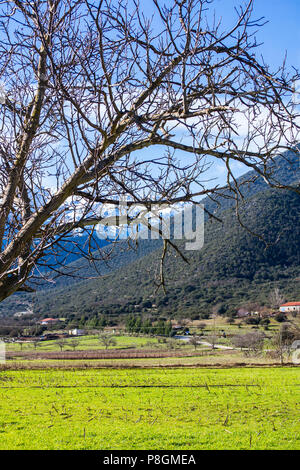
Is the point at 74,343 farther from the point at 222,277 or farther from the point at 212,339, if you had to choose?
the point at 222,277

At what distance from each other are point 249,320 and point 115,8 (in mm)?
47447

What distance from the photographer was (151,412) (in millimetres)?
12219

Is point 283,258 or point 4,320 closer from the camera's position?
point 4,320

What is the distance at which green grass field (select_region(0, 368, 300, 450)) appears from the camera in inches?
331

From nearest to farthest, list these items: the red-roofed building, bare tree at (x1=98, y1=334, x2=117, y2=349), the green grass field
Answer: the green grass field, bare tree at (x1=98, y1=334, x2=117, y2=349), the red-roofed building

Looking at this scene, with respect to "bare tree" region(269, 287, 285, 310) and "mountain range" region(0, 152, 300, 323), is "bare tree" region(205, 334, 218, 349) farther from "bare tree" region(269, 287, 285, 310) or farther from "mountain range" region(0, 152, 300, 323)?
"bare tree" region(269, 287, 285, 310)

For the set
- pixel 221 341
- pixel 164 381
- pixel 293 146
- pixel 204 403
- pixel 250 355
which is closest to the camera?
pixel 293 146

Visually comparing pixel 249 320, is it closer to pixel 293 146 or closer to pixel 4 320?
pixel 4 320

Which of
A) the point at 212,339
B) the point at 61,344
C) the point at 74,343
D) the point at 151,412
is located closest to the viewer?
the point at 151,412

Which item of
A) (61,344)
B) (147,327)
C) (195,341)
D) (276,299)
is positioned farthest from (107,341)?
(276,299)

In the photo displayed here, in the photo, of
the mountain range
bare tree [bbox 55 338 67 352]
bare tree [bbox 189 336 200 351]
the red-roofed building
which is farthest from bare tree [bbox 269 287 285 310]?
bare tree [bbox 55 338 67 352]

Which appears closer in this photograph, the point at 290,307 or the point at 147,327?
the point at 290,307
